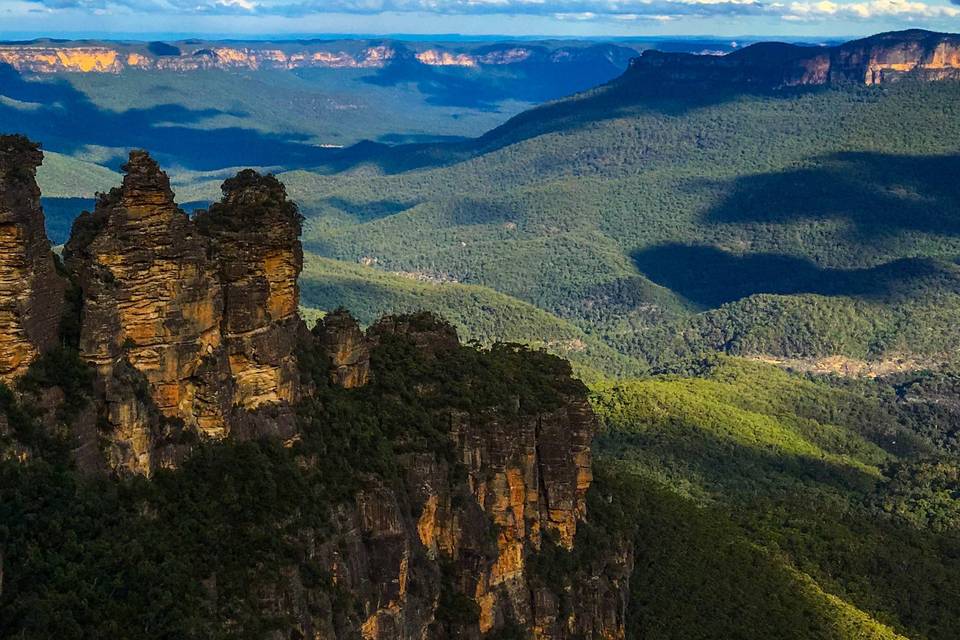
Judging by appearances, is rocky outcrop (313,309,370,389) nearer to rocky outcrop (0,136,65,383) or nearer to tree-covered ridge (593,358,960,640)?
rocky outcrop (0,136,65,383)

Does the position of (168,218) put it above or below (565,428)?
above

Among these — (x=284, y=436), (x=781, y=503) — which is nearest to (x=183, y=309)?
(x=284, y=436)

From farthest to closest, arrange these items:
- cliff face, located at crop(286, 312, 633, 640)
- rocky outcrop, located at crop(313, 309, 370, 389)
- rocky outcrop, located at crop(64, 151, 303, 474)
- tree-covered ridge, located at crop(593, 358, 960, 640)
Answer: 1. tree-covered ridge, located at crop(593, 358, 960, 640)
2. rocky outcrop, located at crop(313, 309, 370, 389)
3. cliff face, located at crop(286, 312, 633, 640)
4. rocky outcrop, located at crop(64, 151, 303, 474)

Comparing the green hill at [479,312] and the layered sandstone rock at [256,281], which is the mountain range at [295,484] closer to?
the layered sandstone rock at [256,281]

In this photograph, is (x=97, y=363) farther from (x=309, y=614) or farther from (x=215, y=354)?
(x=309, y=614)

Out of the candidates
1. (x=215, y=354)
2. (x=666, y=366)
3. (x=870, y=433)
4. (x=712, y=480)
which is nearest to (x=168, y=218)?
(x=215, y=354)

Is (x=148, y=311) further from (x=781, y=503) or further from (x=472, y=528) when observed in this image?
(x=781, y=503)

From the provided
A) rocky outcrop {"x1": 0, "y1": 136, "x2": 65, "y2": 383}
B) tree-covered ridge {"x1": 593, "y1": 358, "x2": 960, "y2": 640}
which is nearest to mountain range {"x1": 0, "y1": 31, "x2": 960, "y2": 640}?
rocky outcrop {"x1": 0, "y1": 136, "x2": 65, "y2": 383}
